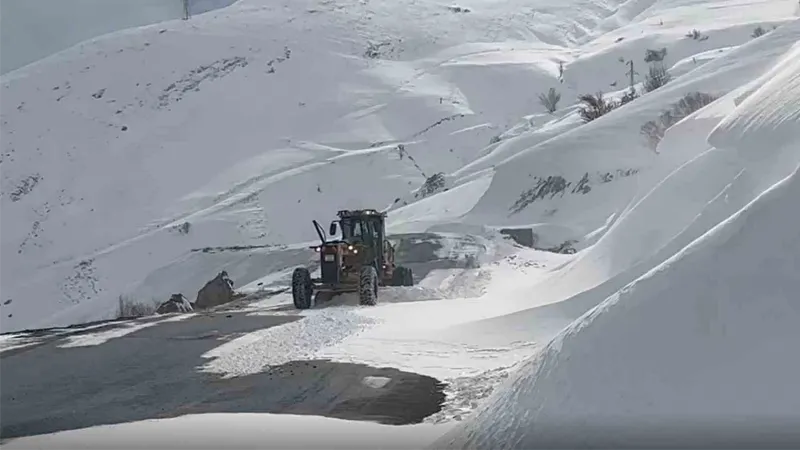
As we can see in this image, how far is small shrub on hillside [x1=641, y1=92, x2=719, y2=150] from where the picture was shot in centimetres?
3127

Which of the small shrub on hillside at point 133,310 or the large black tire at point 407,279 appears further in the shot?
the small shrub on hillside at point 133,310

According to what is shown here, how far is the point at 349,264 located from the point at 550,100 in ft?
169

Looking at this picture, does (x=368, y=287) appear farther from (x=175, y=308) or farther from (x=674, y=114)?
(x=674, y=114)

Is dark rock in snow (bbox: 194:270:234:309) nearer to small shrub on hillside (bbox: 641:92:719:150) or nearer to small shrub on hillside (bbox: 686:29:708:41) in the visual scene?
small shrub on hillside (bbox: 641:92:719:150)

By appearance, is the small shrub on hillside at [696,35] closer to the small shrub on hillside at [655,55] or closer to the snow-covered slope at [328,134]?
the snow-covered slope at [328,134]

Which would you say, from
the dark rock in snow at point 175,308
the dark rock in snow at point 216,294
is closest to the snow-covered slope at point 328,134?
the dark rock in snow at point 216,294

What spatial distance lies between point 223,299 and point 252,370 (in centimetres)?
1575

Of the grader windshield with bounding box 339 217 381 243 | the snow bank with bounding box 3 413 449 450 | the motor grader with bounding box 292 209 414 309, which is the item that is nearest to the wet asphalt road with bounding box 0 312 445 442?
the snow bank with bounding box 3 413 449 450

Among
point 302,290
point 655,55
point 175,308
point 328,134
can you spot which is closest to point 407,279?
point 302,290

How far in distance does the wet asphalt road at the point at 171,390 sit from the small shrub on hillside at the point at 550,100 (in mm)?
56844

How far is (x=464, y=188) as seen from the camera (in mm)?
42312

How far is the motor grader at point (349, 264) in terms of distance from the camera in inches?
786

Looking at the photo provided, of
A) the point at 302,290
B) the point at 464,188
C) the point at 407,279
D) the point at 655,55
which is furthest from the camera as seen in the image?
the point at 655,55

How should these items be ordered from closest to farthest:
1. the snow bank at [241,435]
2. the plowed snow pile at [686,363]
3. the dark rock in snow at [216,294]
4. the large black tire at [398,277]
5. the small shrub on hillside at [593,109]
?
the plowed snow pile at [686,363], the snow bank at [241,435], the large black tire at [398,277], the dark rock in snow at [216,294], the small shrub on hillside at [593,109]
